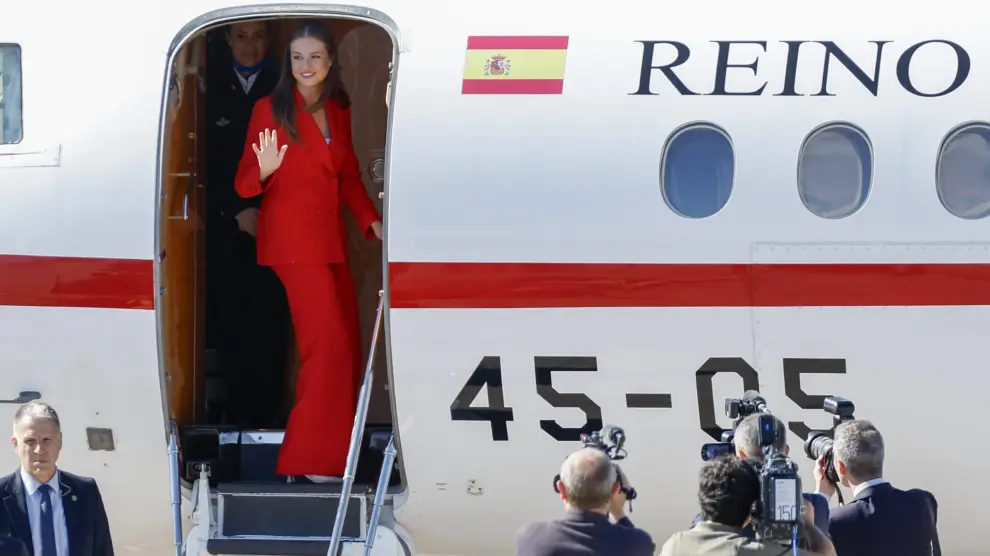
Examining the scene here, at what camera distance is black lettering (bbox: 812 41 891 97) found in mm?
5977

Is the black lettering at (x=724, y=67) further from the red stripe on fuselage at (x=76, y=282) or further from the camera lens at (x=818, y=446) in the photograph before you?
the red stripe on fuselage at (x=76, y=282)

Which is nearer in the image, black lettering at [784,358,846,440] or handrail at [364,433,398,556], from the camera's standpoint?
black lettering at [784,358,846,440]

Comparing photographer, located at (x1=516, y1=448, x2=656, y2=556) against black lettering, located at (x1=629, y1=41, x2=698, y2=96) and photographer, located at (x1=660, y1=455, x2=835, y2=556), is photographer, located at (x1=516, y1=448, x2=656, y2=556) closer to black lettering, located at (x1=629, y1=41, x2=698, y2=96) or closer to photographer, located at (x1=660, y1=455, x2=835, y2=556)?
photographer, located at (x1=660, y1=455, x2=835, y2=556)

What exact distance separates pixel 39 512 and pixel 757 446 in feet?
8.56

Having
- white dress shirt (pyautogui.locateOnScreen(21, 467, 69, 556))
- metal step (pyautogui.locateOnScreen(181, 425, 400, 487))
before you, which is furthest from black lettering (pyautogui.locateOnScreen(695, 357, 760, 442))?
white dress shirt (pyautogui.locateOnScreen(21, 467, 69, 556))

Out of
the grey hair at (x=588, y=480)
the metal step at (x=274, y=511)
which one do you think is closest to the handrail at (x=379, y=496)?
the metal step at (x=274, y=511)

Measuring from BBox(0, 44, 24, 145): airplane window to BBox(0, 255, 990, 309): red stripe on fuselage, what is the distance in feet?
6.70

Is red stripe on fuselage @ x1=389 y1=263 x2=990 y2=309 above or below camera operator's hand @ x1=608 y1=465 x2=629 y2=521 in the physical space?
above

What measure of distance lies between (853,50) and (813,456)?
1.91 metres

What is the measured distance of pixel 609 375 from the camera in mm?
5957

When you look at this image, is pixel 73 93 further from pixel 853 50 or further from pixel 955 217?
pixel 955 217

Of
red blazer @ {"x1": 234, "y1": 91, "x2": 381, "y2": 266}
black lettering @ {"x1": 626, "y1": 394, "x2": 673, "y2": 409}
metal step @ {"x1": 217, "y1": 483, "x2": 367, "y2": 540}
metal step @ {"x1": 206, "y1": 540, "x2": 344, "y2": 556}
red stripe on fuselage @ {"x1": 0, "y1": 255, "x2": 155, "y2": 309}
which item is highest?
red blazer @ {"x1": 234, "y1": 91, "x2": 381, "y2": 266}

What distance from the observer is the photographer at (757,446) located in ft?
14.7

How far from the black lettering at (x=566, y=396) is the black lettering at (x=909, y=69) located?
1.86 m
